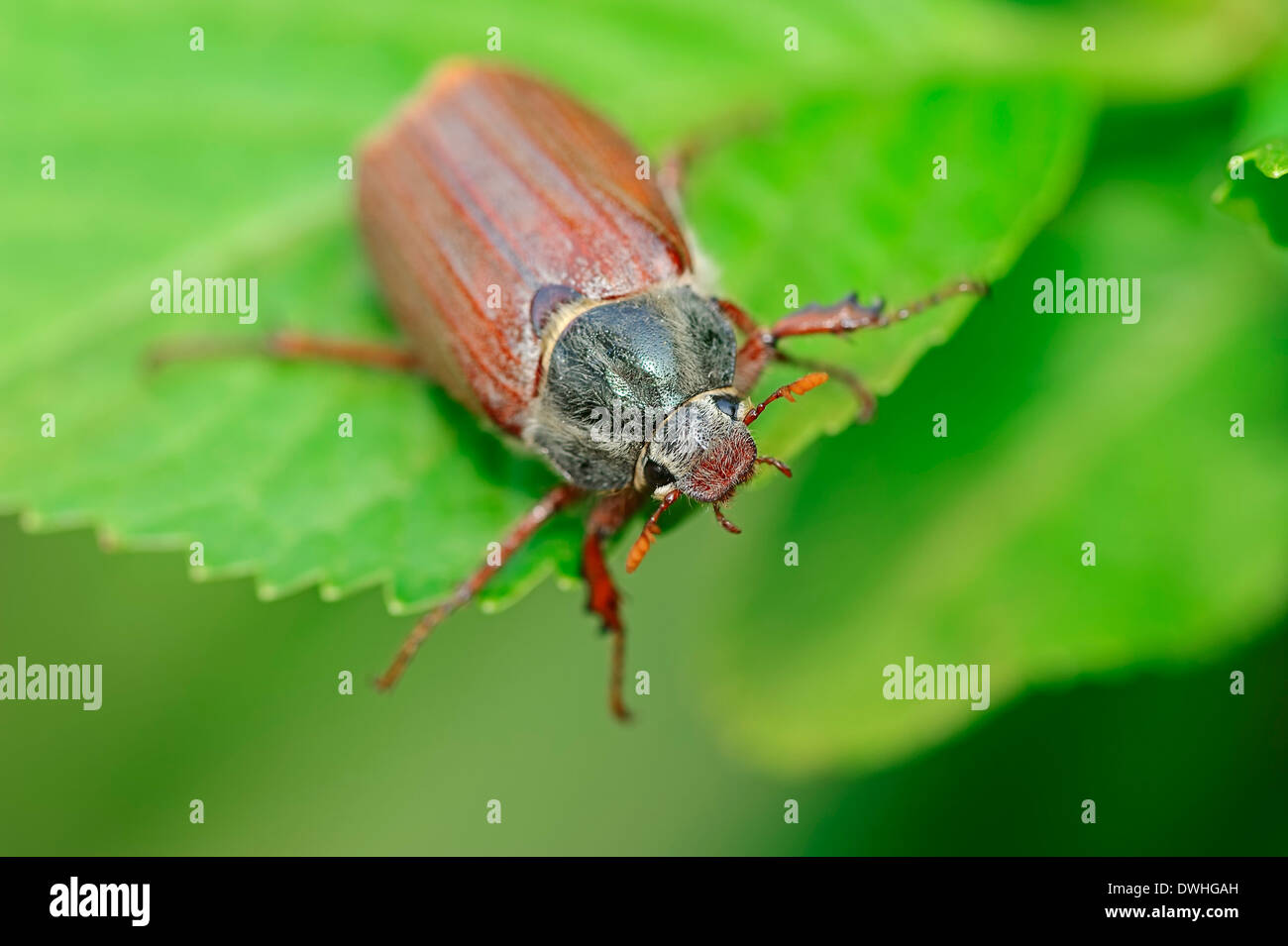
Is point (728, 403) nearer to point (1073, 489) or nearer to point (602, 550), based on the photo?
point (602, 550)

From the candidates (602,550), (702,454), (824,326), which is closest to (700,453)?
(702,454)

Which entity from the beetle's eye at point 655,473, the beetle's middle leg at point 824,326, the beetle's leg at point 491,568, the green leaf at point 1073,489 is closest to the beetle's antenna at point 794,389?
the beetle's middle leg at point 824,326

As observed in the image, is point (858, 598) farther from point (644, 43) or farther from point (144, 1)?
point (144, 1)

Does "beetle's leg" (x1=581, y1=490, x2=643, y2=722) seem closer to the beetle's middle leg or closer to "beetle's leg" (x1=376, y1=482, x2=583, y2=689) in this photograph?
"beetle's leg" (x1=376, y1=482, x2=583, y2=689)

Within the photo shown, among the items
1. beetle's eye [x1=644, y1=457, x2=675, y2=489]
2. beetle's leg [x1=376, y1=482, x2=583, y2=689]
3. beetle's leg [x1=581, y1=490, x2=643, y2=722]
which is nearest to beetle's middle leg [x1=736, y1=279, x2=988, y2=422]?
beetle's eye [x1=644, y1=457, x2=675, y2=489]

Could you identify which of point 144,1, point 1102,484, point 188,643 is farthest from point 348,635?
point 1102,484

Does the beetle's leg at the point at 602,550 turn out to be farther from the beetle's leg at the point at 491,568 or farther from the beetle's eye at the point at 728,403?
the beetle's eye at the point at 728,403
